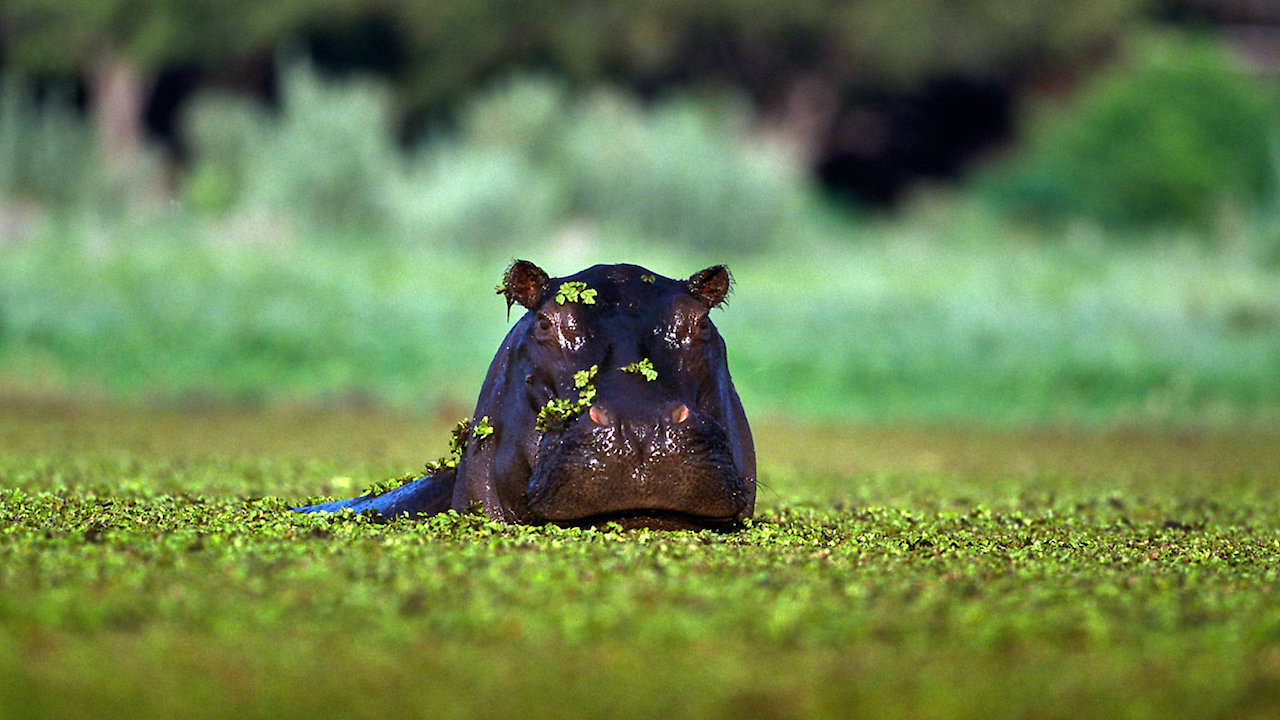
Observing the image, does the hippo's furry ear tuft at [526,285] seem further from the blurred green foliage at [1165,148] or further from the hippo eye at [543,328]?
the blurred green foliage at [1165,148]

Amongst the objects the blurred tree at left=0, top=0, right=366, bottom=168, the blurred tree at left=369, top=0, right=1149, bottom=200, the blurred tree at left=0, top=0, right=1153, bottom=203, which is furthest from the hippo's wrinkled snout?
the blurred tree at left=369, top=0, right=1149, bottom=200

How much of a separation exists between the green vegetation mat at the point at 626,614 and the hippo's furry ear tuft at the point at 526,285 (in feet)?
2.39

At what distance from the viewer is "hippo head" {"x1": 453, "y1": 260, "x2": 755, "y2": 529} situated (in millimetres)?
5457

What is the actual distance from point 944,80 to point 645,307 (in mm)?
27075

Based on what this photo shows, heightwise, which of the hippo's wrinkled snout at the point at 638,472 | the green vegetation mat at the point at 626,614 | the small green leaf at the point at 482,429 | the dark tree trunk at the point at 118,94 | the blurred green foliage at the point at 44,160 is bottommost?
the green vegetation mat at the point at 626,614

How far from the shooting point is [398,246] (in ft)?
63.2

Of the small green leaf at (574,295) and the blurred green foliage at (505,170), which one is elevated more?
the blurred green foliage at (505,170)

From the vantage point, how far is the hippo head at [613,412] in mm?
5457

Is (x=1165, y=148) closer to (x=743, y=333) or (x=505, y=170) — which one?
(x=505, y=170)

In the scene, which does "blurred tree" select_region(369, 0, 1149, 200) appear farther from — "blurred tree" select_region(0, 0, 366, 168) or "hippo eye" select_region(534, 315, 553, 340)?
"hippo eye" select_region(534, 315, 553, 340)

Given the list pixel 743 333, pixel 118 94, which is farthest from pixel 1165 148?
pixel 118 94

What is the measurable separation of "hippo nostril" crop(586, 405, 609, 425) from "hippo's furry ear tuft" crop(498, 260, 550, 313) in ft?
2.20

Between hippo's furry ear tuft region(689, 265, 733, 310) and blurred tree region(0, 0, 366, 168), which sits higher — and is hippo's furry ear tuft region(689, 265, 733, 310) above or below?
below

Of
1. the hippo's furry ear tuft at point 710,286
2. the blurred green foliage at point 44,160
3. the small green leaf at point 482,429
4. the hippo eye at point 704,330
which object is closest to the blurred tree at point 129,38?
the blurred green foliage at point 44,160
